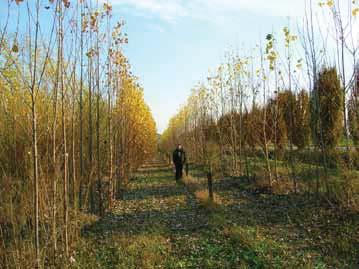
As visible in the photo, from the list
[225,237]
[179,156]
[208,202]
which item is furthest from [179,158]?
[225,237]

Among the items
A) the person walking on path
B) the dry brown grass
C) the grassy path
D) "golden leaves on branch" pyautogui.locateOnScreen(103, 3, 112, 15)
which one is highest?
"golden leaves on branch" pyautogui.locateOnScreen(103, 3, 112, 15)

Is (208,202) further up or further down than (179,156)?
further down

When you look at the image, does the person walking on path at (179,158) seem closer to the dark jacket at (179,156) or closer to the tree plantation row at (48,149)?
the dark jacket at (179,156)

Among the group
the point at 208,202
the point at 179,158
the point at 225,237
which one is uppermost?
the point at 179,158

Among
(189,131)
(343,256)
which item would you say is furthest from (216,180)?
(189,131)

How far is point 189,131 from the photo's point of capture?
2642 centimetres

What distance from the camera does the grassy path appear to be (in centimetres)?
459

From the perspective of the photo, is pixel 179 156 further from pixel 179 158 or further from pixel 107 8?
pixel 107 8

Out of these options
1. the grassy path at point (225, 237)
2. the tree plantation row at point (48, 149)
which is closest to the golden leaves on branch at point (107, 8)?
the tree plantation row at point (48, 149)

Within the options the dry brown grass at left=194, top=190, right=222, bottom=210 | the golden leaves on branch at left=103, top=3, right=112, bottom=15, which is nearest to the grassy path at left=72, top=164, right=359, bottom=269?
the dry brown grass at left=194, top=190, right=222, bottom=210

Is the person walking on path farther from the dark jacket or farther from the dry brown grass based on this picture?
the dry brown grass

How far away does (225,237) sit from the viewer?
568 centimetres

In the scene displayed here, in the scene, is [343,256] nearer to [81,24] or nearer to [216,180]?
[81,24]

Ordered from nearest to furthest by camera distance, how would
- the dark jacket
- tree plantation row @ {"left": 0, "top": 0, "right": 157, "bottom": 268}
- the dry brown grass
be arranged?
tree plantation row @ {"left": 0, "top": 0, "right": 157, "bottom": 268}, the dry brown grass, the dark jacket
